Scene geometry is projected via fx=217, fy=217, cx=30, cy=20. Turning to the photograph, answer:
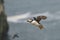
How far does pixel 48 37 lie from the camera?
377cm

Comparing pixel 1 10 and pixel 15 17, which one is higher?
pixel 15 17

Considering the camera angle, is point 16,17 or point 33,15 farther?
point 16,17

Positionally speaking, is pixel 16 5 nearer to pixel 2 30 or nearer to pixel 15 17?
pixel 15 17

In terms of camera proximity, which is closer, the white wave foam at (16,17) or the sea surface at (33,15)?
the sea surface at (33,15)

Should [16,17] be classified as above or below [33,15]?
above

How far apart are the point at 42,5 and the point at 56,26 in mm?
1215

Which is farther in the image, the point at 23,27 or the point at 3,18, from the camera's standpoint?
the point at 23,27

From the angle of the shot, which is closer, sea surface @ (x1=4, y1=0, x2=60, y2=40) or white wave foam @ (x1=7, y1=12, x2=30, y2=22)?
sea surface @ (x1=4, y1=0, x2=60, y2=40)

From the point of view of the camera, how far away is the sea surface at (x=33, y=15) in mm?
3828

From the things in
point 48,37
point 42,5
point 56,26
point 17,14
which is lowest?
point 48,37

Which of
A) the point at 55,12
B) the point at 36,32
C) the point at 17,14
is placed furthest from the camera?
the point at 55,12

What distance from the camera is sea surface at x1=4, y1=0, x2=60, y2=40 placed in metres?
3.83

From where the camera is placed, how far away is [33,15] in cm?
420

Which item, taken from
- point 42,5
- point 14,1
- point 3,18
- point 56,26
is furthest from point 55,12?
point 3,18
